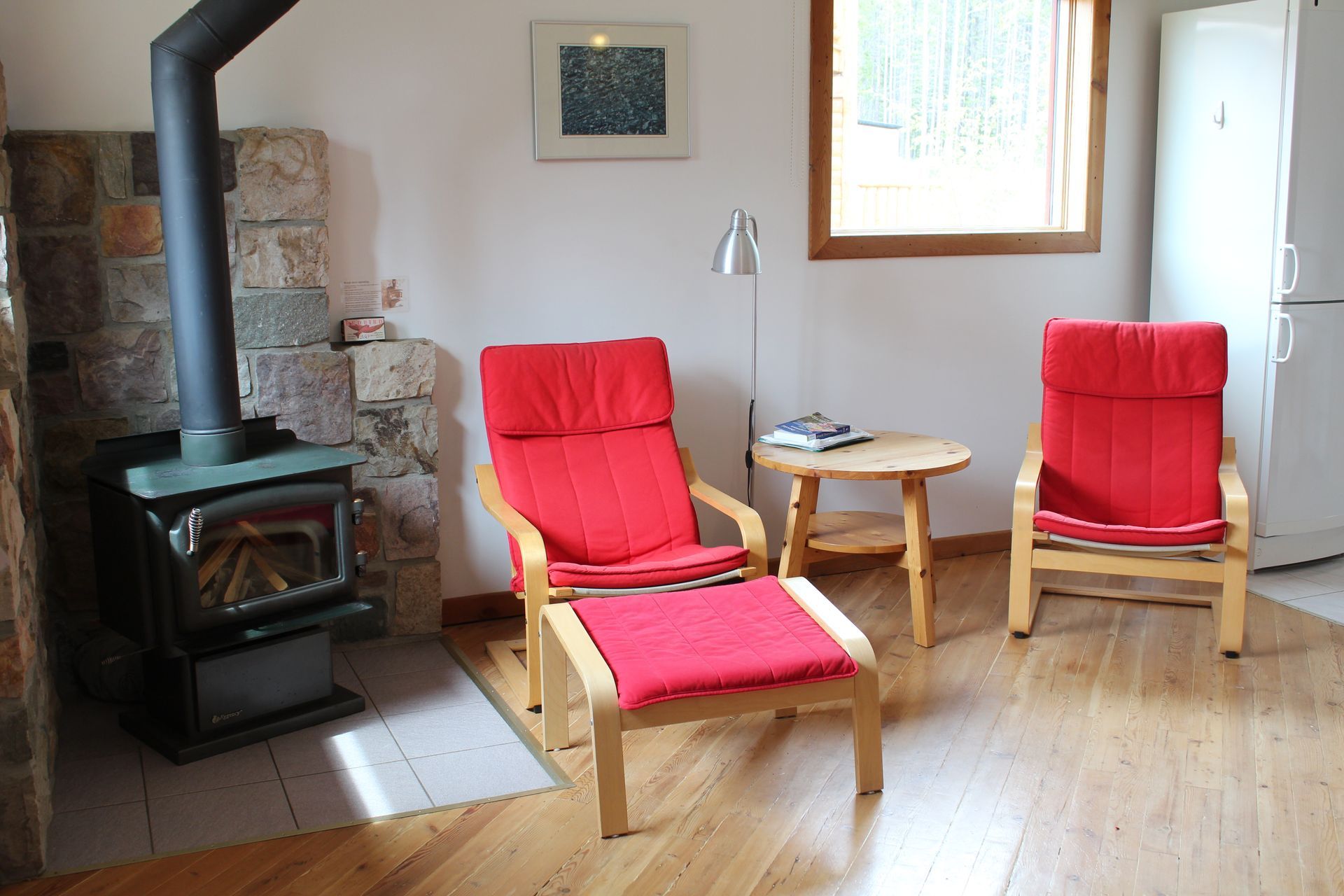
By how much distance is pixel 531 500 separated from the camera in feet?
10.7

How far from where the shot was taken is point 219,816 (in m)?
2.50

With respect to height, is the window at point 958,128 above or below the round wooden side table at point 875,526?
above

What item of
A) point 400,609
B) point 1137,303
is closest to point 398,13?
point 400,609

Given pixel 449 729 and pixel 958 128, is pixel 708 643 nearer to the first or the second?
pixel 449 729

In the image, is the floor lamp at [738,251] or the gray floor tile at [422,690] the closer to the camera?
the gray floor tile at [422,690]

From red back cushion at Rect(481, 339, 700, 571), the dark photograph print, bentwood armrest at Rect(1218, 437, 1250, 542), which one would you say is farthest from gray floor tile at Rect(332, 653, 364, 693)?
bentwood armrest at Rect(1218, 437, 1250, 542)

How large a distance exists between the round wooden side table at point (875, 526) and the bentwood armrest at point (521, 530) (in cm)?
78

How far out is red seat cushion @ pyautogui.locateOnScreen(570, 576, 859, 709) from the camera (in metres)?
2.37

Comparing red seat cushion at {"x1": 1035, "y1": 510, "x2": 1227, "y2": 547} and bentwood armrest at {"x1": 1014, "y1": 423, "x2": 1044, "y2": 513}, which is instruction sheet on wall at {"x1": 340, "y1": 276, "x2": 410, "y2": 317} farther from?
red seat cushion at {"x1": 1035, "y1": 510, "x2": 1227, "y2": 547}

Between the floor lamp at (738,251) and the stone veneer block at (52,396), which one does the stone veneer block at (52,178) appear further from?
the floor lamp at (738,251)

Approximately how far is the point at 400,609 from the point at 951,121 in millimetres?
2558

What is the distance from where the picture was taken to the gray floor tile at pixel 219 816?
2.41 meters

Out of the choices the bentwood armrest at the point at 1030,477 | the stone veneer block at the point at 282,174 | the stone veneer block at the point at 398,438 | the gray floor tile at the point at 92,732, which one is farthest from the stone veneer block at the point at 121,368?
the bentwood armrest at the point at 1030,477

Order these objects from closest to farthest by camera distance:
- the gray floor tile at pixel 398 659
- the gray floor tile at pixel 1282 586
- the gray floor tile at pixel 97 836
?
1. the gray floor tile at pixel 97 836
2. the gray floor tile at pixel 398 659
3. the gray floor tile at pixel 1282 586
